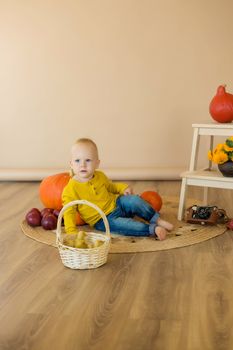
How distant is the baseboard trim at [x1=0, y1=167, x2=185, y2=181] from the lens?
161 inches

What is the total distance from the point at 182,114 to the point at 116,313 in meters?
2.71

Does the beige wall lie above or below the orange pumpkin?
above

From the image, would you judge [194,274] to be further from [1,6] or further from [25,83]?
[1,6]

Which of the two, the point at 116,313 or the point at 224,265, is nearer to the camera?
the point at 116,313

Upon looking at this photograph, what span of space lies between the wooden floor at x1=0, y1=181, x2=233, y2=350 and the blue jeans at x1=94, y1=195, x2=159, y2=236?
0.26 metres

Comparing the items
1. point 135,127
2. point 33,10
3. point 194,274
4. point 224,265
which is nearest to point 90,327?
point 194,274

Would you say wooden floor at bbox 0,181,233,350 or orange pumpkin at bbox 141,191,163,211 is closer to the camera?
wooden floor at bbox 0,181,233,350

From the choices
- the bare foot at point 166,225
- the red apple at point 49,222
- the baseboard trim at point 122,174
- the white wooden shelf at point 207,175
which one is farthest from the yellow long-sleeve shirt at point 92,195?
the baseboard trim at point 122,174

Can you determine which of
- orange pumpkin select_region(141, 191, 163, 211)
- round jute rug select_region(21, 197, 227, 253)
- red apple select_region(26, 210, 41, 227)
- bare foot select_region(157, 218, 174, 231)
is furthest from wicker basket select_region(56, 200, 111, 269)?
orange pumpkin select_region(141, 191, 163, 211)

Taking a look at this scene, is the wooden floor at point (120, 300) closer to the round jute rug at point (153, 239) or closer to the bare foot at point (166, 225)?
the round jute rug at point (153, 239)

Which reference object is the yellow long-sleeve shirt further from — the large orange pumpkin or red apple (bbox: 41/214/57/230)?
the large orange pumpkin

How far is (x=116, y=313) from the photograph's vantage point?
1.75 m

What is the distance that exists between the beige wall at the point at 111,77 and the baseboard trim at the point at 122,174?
0.02 metres

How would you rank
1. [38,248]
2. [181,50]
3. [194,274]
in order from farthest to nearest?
[181,50], [38,248], [194,274]
